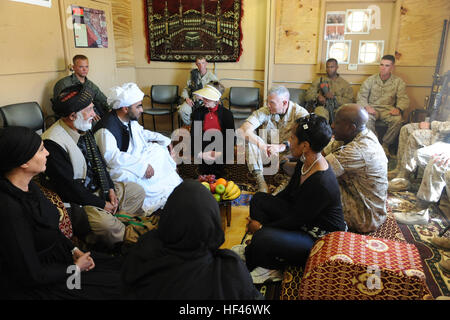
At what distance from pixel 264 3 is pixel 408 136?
3.30 metres

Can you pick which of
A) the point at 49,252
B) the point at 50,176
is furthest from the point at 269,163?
the point at 49,252

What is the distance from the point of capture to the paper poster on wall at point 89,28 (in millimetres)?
4945

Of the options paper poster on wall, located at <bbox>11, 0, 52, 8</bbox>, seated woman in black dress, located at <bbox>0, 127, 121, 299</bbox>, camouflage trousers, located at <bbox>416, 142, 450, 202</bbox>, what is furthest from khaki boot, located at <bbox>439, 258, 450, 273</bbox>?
paper poster on wall, located at <bbox>11, 0, 52, 8</bbox>

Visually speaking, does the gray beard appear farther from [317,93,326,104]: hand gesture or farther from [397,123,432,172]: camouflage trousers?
[317,93,326,104]: hand gesture

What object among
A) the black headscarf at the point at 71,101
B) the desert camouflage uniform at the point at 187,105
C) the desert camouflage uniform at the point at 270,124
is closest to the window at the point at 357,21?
the desert camouflage uniform at the point at 187,105

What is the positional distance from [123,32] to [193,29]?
1.28 metres

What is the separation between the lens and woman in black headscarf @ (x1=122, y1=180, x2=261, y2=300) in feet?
3.95

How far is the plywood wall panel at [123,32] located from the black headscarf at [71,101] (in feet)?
12.8

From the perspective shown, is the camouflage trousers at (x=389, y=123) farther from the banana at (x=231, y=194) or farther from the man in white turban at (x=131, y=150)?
the man in white turban at (x=131, y=150)

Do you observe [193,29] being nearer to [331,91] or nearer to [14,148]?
[331,91]

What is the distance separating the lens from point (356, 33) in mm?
5453

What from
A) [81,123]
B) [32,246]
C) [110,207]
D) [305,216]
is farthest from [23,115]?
[305,216]

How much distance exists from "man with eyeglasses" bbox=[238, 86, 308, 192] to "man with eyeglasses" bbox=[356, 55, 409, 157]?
1972 millimetres
